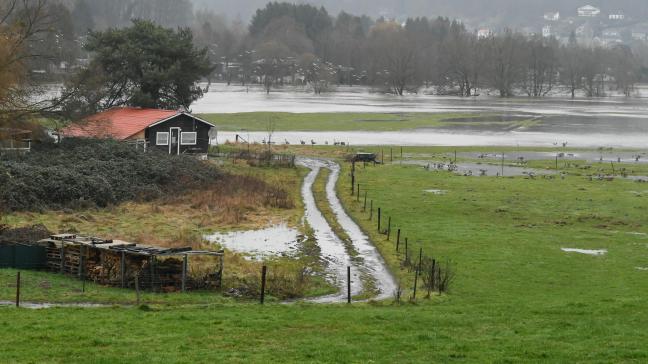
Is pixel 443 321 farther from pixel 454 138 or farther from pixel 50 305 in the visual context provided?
pixel 454 138

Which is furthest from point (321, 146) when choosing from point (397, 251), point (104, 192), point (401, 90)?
point (401, 90)

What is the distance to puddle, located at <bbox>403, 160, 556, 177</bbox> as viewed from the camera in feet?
199

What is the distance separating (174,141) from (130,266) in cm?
3764

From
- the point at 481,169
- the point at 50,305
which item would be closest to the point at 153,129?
the point at 481,169

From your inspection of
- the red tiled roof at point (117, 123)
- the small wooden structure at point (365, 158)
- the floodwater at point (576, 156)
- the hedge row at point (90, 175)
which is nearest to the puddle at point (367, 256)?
the hedge row at point (90, 175)

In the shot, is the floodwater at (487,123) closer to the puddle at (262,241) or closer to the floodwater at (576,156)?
the floodwater at (576,156)

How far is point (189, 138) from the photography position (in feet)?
209

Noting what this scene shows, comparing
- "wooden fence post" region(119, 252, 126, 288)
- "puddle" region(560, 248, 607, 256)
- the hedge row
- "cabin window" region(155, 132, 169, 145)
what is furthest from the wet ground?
"wooden fence post" region(119, 252, 126, 288)

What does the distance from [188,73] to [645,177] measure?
3663 centimetres

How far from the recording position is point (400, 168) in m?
63.1

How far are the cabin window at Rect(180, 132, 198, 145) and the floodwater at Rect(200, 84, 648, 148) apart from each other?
16256 mm

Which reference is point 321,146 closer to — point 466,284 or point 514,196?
point 514,196

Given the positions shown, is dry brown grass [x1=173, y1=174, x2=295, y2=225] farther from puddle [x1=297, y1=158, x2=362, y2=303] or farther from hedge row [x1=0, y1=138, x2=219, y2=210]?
puddle [x1=297, y1=158, x2=362, y2=303]

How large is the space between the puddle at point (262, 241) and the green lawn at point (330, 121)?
185 ft
